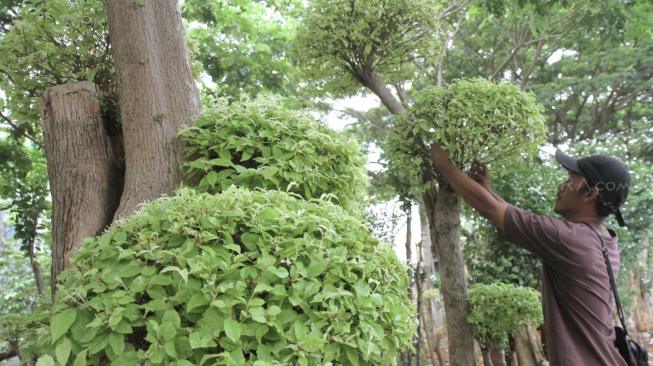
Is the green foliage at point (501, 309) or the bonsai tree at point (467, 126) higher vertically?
the bonsai tree at point (467, 126)

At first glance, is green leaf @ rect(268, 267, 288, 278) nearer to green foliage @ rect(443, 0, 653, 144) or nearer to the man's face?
the man's face

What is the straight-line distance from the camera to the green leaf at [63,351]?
1.43m

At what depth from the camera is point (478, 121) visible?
2.99 m

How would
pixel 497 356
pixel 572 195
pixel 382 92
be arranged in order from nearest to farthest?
pixel 572 195 < pixel 382 92 < pixel 497 356

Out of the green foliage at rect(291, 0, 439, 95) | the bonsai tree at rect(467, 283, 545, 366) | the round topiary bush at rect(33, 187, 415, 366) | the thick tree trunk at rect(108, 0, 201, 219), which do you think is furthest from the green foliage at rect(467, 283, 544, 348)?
the thick tree trunk at rect(108, 0, 201, 219)

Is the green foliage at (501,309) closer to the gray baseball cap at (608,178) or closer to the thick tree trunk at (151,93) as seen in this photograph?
the gray baseball cap at (608,178)

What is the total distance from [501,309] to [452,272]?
50 cm

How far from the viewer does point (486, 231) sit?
641 cm

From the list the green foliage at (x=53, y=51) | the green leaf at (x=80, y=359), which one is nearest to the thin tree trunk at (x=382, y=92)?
the green foliage at (x=53, y=51)

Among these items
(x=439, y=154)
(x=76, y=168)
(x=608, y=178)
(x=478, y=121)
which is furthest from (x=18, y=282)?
(x=608, y=178)

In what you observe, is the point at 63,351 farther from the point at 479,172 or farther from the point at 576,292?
the point at 479,172

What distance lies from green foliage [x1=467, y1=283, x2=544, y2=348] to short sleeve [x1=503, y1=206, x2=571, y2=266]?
4.80ft

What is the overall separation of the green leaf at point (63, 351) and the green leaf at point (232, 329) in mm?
488

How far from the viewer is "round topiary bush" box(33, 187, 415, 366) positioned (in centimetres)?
148
